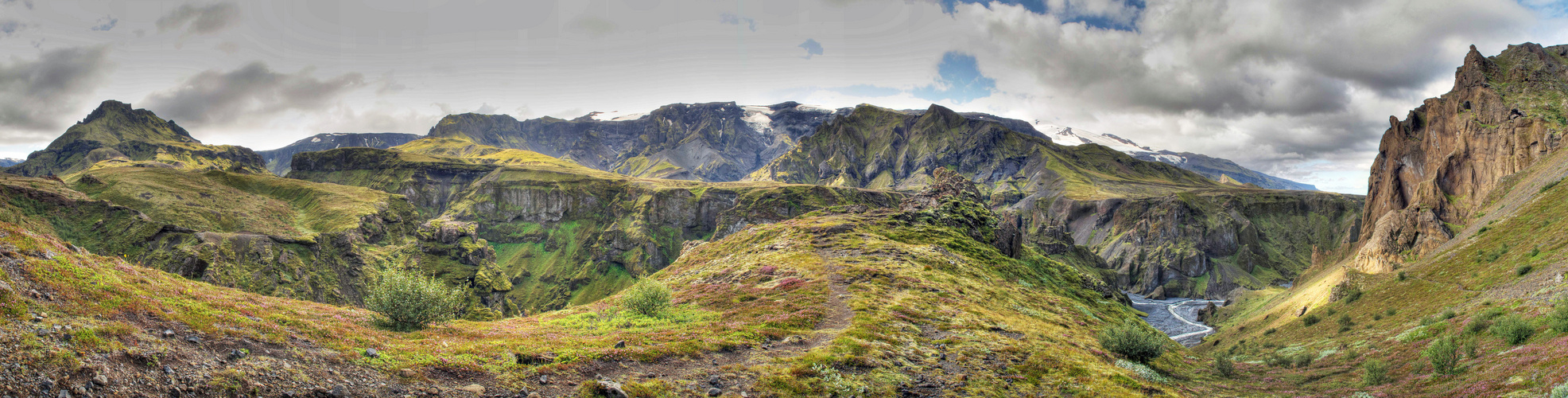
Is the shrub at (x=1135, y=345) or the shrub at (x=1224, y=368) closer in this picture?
the shrub at (x=1135, y=345)

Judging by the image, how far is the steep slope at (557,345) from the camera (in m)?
13.3

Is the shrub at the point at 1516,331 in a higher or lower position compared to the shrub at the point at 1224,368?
higher

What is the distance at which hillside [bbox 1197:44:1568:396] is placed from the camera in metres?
26.3

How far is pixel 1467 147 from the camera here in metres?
84.4

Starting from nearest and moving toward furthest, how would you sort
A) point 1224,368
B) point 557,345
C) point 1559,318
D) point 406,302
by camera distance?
point 557,345 < point 406,302 < point 1559,318 < point 1224,368

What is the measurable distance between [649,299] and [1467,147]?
127647 mm

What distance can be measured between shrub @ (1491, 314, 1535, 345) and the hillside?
104 millimetres

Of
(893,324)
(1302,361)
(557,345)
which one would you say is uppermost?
(557,345)

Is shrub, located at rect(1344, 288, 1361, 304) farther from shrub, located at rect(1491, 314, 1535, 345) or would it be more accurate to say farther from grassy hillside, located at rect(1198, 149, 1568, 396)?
shrub, located at rect(1491, 314, 1535, 345)

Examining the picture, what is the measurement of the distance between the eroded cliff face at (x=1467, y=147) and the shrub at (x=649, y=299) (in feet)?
288

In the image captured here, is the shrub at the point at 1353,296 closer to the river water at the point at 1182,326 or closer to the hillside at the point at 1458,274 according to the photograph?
the hillside at the point at 1458,274

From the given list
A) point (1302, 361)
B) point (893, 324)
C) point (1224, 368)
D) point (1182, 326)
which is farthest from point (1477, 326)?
point (1182, 326)

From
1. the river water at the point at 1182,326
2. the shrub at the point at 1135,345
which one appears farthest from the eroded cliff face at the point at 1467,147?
the shrub at the point at 1135,345

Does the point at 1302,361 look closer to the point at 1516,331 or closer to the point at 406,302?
the point at 1516,331
